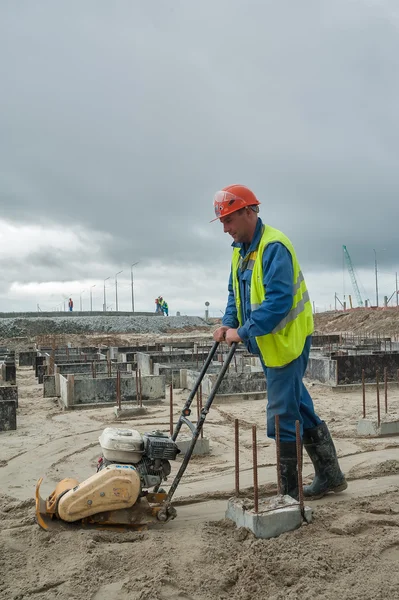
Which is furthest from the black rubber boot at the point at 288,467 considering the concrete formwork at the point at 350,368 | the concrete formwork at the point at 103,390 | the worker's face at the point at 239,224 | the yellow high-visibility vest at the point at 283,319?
the concrete formwork at the point at 350,368

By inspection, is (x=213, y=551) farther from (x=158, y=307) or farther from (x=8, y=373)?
A: (x=158, y=307)

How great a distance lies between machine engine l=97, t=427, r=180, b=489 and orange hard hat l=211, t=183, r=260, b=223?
1393 mm

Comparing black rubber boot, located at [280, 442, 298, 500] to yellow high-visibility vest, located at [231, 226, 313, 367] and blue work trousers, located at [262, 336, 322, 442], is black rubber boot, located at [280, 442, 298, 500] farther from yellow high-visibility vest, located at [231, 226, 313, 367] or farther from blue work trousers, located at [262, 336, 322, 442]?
yellow high-visibility vest, located at [231, 226, 313, 367]

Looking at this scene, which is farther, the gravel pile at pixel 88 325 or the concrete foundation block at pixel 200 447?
the gravel pile at pixel 88 325

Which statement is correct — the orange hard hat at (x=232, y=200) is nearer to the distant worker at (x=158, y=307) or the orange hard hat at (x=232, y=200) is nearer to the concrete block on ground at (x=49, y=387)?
the concrete block on ground at (x=49, y=387)

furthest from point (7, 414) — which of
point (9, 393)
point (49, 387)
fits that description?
point (49, 387)

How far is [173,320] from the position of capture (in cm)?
4106

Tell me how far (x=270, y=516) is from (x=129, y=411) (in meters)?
4.59

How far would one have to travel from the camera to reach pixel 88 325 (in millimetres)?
38594

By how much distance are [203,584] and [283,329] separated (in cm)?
142

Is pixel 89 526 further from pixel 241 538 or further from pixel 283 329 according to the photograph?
pixel 283 329

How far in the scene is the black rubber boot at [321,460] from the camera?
3.61 meters

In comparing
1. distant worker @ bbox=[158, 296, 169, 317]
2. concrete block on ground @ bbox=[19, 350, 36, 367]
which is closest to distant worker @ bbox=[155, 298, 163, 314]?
distant worker @ bbox=[158, 296, 169, 317]

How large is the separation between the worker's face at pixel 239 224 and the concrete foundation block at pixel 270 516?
1552 mm
